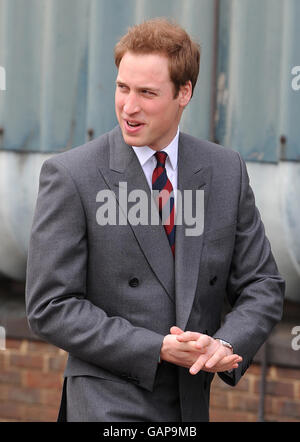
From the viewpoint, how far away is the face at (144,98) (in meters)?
2.53

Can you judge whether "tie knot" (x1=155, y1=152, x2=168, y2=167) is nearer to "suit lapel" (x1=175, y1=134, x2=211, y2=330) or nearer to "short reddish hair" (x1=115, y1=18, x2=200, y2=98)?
"suit lapel" (x1=175, y1=134, x2=211, y2=330)

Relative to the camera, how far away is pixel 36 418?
4.93m

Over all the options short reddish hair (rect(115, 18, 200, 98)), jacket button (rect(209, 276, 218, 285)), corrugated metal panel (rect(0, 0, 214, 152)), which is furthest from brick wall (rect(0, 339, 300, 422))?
short reddish hair (rect(115, 18, 200, 98))

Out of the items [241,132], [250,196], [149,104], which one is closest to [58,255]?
[149,104]

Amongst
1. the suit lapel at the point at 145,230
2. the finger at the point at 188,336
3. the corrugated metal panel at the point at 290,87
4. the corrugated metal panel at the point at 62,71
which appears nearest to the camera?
the finger at the point at 188,336

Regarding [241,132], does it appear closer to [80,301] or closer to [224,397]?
[224,397]

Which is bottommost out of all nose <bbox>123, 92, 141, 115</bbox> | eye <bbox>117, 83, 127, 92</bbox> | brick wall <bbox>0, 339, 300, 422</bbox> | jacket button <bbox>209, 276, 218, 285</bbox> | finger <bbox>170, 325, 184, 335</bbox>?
brick wall <bbox>0, 339, 300, 422</bbox>

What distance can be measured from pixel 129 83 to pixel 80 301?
673 millimetres

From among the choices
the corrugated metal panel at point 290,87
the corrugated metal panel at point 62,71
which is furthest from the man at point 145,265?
the corrugated metal panel at point 62,71

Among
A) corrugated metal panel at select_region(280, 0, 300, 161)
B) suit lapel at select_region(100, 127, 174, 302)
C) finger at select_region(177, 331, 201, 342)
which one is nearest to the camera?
finger at select_region(177, 331, 201, 342)

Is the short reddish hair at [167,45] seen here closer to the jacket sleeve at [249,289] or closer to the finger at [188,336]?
the jacket sleeve at [249,289]

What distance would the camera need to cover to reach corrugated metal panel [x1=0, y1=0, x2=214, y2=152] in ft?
14.6

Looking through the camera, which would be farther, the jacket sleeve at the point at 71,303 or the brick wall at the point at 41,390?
the brick wall at the point at 41,390
